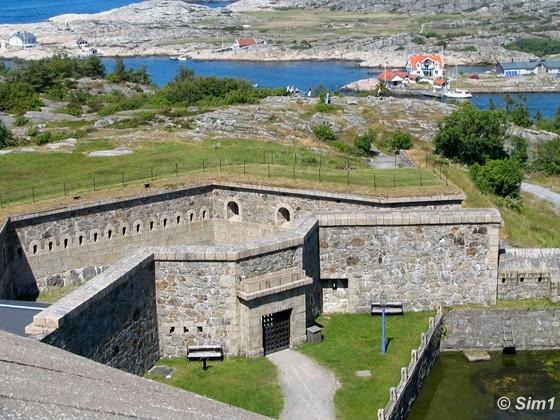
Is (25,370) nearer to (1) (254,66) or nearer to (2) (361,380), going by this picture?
(2) (361,380)

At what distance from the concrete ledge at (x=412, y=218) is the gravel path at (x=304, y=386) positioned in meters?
4.21

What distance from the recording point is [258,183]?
3077cm

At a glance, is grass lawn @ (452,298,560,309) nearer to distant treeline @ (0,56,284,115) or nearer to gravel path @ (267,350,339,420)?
gravel path @ (267,350,339,420)

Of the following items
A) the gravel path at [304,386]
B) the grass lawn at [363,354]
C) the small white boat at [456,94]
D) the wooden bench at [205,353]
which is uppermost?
the wooden bench at [205,353]

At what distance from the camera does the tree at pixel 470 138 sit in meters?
45.2

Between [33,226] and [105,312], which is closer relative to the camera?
[105,312]

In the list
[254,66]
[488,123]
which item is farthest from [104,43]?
[488,123]

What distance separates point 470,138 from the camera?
148 feet

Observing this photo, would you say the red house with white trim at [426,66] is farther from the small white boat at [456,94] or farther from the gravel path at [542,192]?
the gravel path at [542,192]

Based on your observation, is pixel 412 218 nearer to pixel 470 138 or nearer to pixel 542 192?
pixel 470 138

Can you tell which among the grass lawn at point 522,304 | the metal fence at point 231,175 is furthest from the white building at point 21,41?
the grass lawn at point 522,304

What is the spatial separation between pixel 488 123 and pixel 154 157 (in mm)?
18577

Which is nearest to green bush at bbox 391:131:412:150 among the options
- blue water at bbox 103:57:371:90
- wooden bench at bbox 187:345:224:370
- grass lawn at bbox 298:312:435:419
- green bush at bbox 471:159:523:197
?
green bush at bbox 471:159:523:197

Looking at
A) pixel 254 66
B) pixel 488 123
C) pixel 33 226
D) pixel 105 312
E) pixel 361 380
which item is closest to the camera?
pixel 105 312
